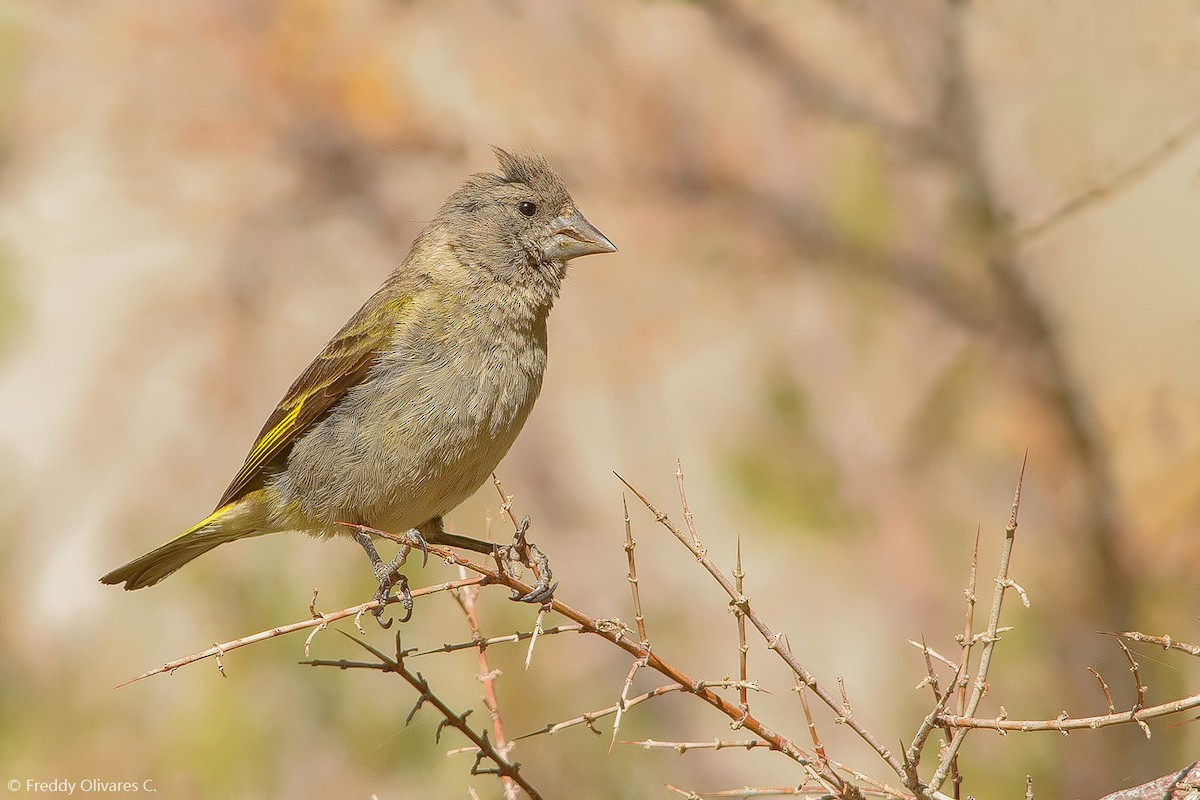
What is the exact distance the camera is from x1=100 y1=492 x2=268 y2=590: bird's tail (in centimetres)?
396

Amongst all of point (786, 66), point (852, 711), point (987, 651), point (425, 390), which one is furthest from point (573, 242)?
point (786, 66)

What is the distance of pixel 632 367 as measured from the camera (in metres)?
6.75

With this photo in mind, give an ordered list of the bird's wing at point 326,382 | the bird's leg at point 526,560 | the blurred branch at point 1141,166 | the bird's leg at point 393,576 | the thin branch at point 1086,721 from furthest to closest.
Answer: the blurred branch at point 1141,166
the bird's wing at point 326,382
the bird's leg at point 393,576
the bird's leg at point 526,560
the thin branch at point 1086,721

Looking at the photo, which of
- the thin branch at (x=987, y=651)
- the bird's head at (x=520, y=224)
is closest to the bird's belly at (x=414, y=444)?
the bird's head at (x=520, y=224)

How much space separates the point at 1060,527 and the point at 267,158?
15.5 feet

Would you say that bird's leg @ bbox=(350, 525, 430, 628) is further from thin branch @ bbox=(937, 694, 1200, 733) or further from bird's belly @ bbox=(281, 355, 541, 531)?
thin branch @ bbox=(937, 694, 1200, 733)

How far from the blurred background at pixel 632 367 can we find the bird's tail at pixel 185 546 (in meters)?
1.48

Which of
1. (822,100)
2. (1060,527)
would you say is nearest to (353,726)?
(1060,527)

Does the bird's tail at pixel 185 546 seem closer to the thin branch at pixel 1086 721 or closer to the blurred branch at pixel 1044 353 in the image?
the thin branch at pixel 1086 721

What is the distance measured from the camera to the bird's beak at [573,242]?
3.89 m

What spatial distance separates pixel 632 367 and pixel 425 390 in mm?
3286

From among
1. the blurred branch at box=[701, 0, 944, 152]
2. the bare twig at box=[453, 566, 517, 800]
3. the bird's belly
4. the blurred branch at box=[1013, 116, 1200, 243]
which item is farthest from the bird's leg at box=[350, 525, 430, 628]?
the blurred branch at box=[701, 0, 944, 152]

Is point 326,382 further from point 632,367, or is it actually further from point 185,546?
point 632,367

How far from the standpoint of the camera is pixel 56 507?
21.5 feet
